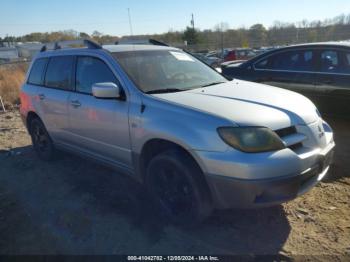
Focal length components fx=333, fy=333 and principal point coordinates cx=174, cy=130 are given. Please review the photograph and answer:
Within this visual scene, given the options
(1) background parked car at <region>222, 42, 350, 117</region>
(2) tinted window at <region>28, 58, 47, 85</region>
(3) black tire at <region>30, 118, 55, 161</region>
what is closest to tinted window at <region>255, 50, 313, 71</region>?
(1) background parked car at <region>222, 42, 350, 117</region>

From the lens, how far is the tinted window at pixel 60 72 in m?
4.39

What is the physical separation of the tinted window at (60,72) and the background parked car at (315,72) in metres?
3.53

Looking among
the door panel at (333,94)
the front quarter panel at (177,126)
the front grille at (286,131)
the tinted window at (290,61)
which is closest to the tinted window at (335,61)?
the door panel at (333,94)

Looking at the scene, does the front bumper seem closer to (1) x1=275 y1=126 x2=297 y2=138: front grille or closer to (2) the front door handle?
(1) x1=275 y1=126 x2=297 y2=138: front grille

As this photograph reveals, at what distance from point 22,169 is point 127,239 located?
2848 mm

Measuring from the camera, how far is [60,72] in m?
4.62

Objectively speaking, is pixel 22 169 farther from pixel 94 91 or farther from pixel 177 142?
pixel 177 142

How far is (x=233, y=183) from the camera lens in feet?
8.75

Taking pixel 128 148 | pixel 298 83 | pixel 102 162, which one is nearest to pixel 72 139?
pixel 102 162

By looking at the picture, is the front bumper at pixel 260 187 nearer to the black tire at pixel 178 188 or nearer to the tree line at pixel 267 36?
the black tire at pixel 178 188

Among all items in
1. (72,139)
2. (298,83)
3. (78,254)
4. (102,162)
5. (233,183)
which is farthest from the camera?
(298,83)

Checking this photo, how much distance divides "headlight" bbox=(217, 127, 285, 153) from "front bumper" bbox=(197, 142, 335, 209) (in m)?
0.16

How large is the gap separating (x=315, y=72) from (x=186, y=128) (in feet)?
12.1

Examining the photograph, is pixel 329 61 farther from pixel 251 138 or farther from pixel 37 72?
pixel 37 72
